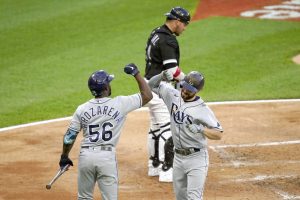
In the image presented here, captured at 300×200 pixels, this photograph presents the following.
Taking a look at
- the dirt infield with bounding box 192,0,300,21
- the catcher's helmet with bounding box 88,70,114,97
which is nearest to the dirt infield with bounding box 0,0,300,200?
the catcher's helmet with bounding box 88,70,114,97

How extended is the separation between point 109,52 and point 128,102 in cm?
Answer: 916

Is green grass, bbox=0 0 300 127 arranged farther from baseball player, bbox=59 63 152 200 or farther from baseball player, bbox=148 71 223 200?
baseball player, bbox=148 71 223 200

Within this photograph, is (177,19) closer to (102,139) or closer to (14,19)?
(102,139)

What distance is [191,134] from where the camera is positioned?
788 cm

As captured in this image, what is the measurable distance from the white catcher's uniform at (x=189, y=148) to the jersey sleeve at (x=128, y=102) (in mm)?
414

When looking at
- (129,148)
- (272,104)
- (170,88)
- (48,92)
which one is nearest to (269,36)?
(272,104)

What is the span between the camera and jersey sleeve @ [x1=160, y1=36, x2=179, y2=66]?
31.2ft

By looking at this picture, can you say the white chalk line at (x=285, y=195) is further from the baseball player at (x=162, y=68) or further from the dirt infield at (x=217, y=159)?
the baseball player at (x=162, y=68)

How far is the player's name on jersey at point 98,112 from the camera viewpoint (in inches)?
301

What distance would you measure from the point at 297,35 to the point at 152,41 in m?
8.93

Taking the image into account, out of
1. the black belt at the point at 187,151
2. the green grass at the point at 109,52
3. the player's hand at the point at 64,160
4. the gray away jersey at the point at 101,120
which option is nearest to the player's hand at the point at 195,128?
the black belt at the point at 187,151

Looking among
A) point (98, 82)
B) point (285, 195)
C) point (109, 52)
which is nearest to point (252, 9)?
point (109, 52)

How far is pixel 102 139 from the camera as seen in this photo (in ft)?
25.1

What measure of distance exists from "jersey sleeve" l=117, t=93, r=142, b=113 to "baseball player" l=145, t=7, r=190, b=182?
156 cm
